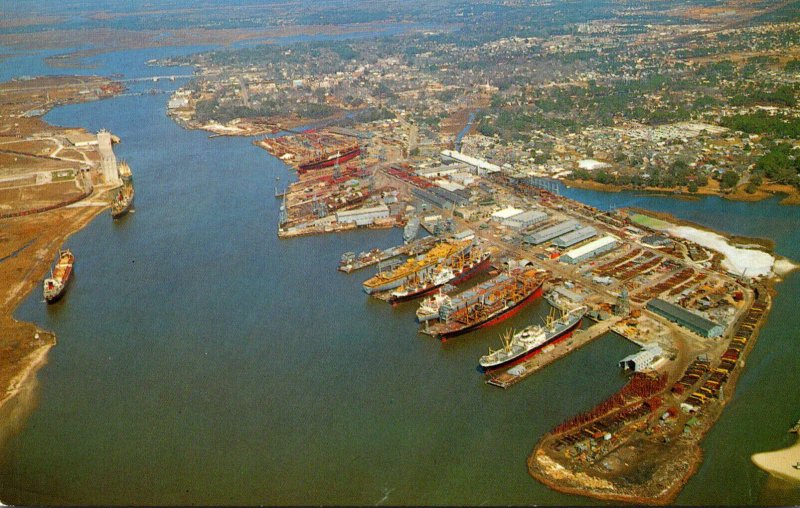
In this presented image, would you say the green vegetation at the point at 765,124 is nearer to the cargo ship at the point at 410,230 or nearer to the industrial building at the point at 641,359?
the cargo ship at the point at 410,230

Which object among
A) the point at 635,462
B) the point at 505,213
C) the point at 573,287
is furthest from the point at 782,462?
the point at 505,213

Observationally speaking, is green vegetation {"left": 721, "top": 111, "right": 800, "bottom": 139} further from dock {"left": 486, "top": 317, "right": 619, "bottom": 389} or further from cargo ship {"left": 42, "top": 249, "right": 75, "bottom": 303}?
cargo ship {"left": 42, "top": 249, "right": 75, "bottom": 303}

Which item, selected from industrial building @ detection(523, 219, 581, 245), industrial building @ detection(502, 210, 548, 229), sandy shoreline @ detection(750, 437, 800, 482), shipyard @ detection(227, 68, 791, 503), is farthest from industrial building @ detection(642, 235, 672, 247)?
sandy shoreline @ detection(750, 437, 800, 482)

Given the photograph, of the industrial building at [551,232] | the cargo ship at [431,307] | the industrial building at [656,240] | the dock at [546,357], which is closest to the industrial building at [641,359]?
the dock at [546,357]

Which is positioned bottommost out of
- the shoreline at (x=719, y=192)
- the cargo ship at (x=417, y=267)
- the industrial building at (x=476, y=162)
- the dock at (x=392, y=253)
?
the shoreline at (x=719, y=192)

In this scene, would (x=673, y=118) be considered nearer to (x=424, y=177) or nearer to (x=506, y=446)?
(x=424, y=177)

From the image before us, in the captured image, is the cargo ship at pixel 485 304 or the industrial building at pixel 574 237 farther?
the industrial building at pixel 574 237

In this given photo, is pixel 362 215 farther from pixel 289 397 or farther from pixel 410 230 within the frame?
pixel 289 397
